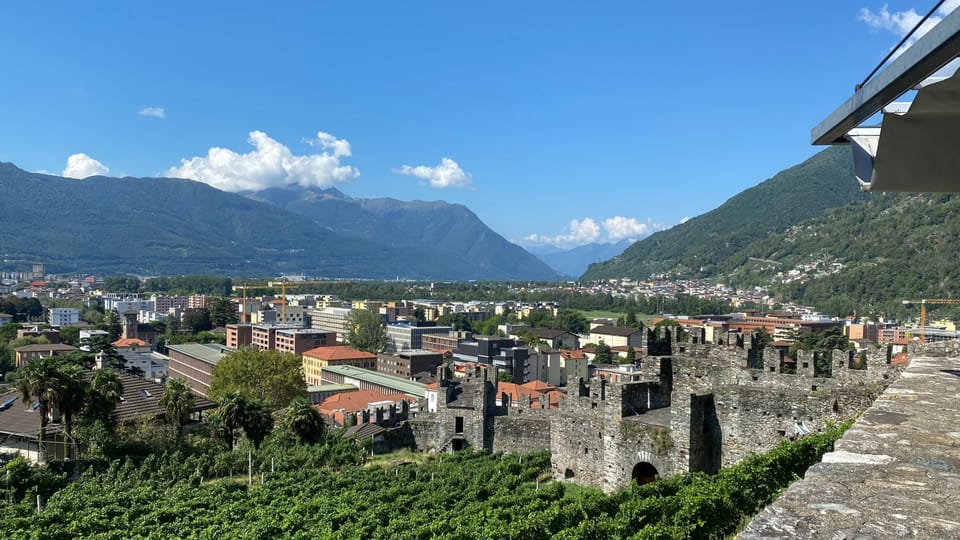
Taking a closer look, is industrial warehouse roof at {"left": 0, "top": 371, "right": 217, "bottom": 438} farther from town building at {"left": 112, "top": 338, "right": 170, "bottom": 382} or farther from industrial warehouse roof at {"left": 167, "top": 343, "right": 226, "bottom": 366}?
town building at {"left": 112, "top": 338, "right": 170, "bottom": 382}

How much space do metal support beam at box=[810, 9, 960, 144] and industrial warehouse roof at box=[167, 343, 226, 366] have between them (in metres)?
84.9

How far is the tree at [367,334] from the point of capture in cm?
11650

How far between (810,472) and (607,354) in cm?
9675

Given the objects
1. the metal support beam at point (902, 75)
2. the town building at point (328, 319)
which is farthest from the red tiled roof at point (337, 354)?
the metal support beam at point (902, 75)

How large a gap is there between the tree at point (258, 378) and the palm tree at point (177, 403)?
1732 cm

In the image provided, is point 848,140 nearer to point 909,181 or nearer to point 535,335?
point 909,181

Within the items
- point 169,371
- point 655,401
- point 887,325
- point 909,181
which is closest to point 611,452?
point 655,401

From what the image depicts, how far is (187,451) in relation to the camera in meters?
30.0

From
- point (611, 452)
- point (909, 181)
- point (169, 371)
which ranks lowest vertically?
point (169, 371)

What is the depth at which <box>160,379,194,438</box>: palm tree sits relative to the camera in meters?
31.1

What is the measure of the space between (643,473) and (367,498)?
8.72 metres

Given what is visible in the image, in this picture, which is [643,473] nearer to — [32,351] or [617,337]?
[32,351]

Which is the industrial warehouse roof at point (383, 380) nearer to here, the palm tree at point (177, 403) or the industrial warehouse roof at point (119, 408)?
the industrial warehouse roof at point (119, 408)

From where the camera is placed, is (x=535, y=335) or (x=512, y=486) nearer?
(x=512, y=486)
